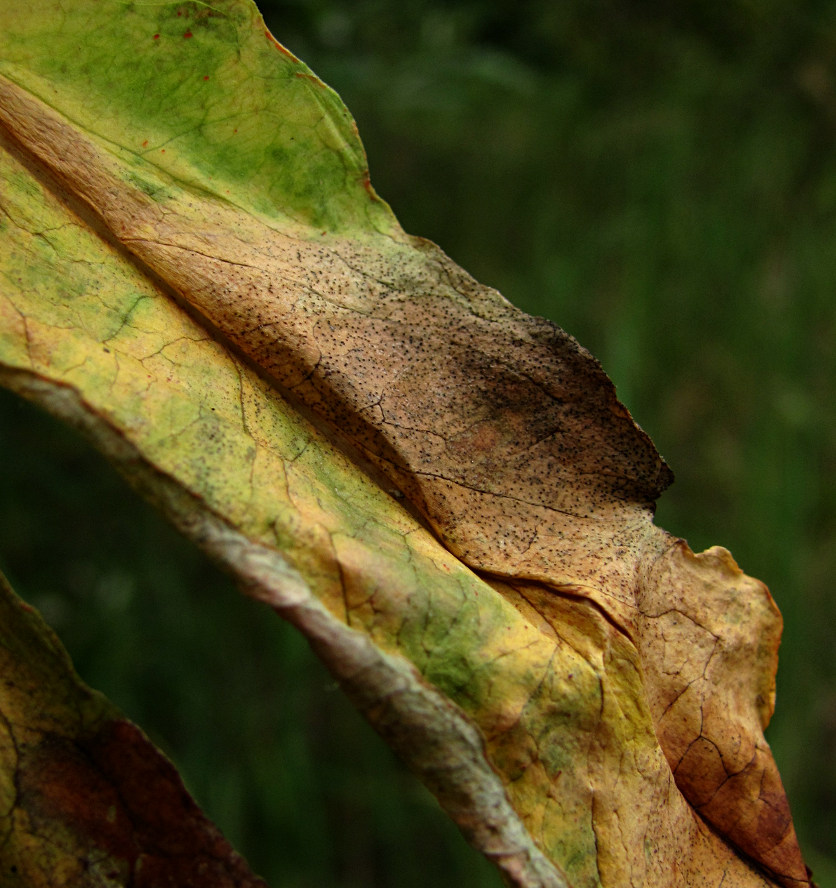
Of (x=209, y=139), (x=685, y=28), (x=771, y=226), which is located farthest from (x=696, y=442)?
(x=209, y=139)

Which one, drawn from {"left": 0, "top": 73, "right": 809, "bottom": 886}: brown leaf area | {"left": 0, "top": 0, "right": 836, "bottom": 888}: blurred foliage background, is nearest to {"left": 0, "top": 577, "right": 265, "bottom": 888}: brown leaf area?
{"left": 0, "top": 73, "right": 809, "bottom": 886}: brown leaf area

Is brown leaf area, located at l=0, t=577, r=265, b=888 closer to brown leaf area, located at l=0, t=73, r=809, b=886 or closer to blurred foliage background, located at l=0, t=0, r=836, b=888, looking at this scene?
brown leaf area, located at l=0, t=73, r=809, b=886

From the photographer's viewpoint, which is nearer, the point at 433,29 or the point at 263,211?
the point at 263,211

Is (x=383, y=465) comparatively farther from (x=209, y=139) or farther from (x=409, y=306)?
(x=209, y=139)

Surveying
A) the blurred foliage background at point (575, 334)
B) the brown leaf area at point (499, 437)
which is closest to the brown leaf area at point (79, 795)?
the brown leaf area at point (499, 437)

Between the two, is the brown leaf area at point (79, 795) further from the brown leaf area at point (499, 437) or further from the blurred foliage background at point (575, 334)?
the blurred foliage background at point (575, 334)
